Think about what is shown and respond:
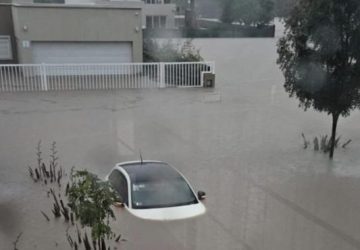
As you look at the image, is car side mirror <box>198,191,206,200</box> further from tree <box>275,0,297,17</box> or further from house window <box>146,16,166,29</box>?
house window <box>146,16,166,29</box>

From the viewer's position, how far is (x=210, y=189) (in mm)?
7230

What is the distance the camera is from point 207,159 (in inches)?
343

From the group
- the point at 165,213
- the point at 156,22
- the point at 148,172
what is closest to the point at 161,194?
the point at 165,213

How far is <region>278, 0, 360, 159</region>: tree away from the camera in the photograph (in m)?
7.77

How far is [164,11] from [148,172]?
12980 mm

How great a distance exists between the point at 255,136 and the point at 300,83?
2.20 m

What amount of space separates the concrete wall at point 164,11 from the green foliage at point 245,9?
6.41 meters

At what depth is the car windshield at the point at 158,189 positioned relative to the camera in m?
6.09

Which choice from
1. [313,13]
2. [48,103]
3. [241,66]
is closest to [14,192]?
[313,13]

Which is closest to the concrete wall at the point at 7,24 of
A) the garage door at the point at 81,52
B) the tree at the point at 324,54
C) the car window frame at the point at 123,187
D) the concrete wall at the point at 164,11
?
the garage door at the point at 81,52

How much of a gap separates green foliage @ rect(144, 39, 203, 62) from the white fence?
86 cm

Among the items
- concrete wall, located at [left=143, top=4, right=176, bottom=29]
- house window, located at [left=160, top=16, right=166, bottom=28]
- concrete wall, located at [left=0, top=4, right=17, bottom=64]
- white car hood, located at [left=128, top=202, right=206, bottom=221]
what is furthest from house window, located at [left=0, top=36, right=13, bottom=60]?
white car hood, located at [left=128, top=202, right=206, bottom=221]

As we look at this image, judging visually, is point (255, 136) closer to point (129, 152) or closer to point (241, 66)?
point (129, 152)

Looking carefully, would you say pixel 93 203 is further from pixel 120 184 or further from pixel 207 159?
pixel 207 159
